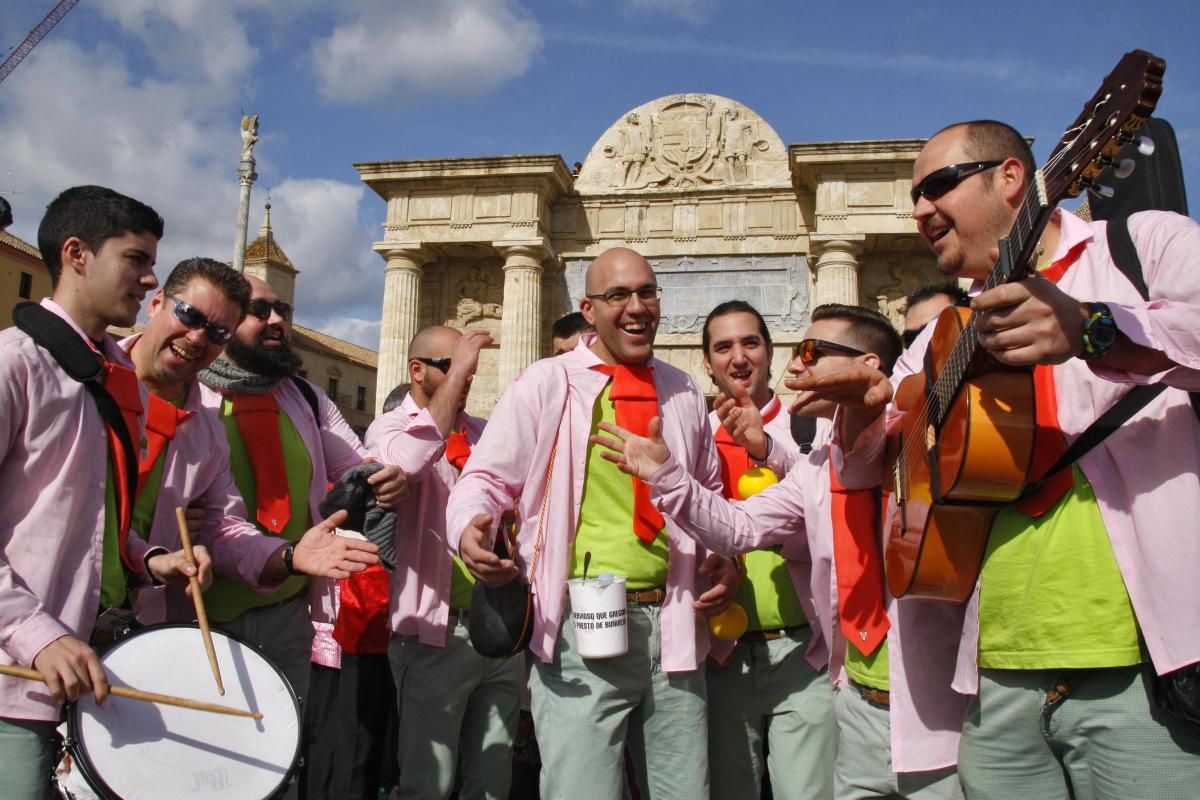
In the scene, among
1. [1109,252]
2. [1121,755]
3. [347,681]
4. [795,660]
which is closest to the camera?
[1121,755]

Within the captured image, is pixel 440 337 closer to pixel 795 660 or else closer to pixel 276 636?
pixel 276 636

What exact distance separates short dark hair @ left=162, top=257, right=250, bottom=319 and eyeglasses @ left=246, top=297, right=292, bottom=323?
2.01ft

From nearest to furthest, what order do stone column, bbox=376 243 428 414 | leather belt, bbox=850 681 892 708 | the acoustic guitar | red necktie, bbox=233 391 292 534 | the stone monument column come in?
1. the acoustic guitar
2. leather belt, bbox=850 681 892 708
3. red necktie, bbox=233 391 292 534
4. the stone monument column
5. stone column, bbox=376 243 428 414

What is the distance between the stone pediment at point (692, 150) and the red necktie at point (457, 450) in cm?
1376

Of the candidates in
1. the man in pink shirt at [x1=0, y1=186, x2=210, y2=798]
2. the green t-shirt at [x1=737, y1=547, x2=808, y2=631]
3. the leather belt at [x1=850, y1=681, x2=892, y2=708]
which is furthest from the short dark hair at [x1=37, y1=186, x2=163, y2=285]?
the leather belt at [x1=850, y1=681, x2=892, y2=708]

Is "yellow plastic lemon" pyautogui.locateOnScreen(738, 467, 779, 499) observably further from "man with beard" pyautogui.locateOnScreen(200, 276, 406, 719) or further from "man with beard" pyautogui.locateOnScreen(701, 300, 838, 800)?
"man with beard" pyautogui.locateOnScreen(200, 276, 406, 719)

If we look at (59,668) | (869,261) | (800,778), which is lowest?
(800,778)

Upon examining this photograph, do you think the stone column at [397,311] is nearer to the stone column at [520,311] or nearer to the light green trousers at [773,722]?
the stone column at [520,311]

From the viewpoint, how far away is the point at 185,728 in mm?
2275

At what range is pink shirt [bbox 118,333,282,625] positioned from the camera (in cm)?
319

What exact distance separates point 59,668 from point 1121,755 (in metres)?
2.40

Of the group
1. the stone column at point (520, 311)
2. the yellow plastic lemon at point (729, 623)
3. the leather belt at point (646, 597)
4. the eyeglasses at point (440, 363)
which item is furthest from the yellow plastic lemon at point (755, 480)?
the stone column at point (520, 311)

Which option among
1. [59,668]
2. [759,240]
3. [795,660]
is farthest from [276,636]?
[759,240]

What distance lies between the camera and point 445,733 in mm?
3816
